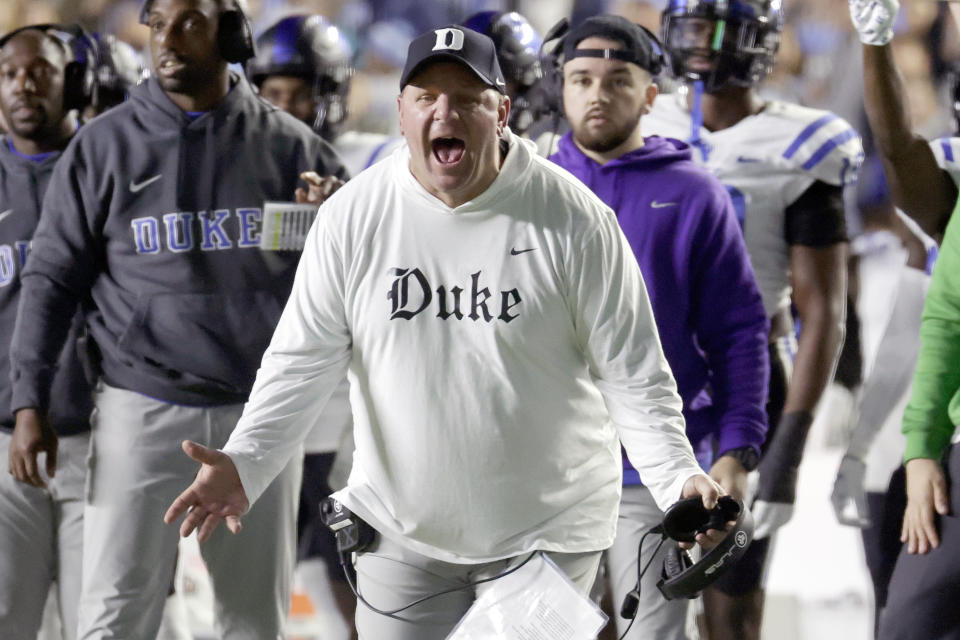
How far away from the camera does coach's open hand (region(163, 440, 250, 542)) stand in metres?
2.27

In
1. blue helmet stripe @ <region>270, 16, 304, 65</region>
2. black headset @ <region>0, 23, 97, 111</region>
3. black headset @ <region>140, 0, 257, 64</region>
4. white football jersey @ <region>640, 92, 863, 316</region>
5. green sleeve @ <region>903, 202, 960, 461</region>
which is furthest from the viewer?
blue helmet stripe @ <region>270, 16, 304, 65</region>

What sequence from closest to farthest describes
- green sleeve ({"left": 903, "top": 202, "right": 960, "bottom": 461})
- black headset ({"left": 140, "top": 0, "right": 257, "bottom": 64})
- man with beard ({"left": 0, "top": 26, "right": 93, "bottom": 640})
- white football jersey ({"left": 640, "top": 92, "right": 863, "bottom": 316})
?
green sleeve ({"left": 903, "top": 202, "right": 960, "bottom": 461})
black headset ({"left": 140, "top": 0, "right": 257, "bottom": 64})
man with beard ({"left": 0, "top": 26, "right": 93, "bottom": 640})
white football jersey ({"left": 640, "top": 92, "right": 863, "bottom": 316})

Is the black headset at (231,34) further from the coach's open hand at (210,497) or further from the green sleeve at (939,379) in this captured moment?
the green sleeve at (939,379)

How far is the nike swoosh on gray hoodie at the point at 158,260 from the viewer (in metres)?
3.23

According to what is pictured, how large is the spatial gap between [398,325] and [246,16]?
51.8 inches

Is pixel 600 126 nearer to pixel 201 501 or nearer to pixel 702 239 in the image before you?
pixel 702 239

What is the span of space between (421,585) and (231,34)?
1.48 m

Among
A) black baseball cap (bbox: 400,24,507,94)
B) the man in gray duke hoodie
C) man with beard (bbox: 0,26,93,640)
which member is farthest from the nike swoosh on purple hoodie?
man with beard (bbox: 0,26,93,640)

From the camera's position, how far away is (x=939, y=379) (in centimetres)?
269

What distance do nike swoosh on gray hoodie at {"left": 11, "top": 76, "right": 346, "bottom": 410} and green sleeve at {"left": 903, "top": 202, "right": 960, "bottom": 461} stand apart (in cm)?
138

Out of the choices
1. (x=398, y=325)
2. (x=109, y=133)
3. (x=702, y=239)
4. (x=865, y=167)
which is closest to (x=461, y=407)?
(x=398, y=325)

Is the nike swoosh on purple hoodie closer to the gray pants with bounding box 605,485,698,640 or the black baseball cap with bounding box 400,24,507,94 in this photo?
the gray pants with bounding box 605,485,698,640

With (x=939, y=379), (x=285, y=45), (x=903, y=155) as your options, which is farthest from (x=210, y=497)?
(x=285, y=45)

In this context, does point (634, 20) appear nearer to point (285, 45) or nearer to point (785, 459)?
point (285, 45)
